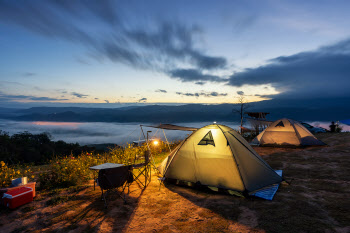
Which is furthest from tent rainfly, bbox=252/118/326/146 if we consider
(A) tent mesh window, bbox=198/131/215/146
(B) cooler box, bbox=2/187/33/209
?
(B) cooler box, bbox=2/187/33/209

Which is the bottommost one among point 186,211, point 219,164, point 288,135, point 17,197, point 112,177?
point 186,211

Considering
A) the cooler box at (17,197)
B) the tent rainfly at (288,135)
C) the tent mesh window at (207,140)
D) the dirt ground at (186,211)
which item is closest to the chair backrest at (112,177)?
the dirt ground at (186,211)

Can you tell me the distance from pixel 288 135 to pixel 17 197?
14.9 meters

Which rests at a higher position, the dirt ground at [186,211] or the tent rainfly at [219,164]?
the tent rainfly at [219,164]

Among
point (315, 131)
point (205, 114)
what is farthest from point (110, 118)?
point (315, 131)

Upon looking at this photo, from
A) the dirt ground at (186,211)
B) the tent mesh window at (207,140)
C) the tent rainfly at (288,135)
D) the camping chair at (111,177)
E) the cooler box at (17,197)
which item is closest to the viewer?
the dirt ground at (186,211)

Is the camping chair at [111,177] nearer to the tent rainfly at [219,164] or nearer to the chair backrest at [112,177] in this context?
the chair backrest at [112,177]

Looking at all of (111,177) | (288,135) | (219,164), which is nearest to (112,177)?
(111,177)

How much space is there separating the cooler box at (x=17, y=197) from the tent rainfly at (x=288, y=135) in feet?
45.5

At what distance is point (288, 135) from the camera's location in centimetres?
1327

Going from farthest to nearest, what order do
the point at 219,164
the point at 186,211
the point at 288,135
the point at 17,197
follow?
the point at 288,135, the point at 219,164, the point at 17,197, the point at 186,211

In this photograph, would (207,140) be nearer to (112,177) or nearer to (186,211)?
(186,211)

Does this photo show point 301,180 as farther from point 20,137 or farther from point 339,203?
point 20,137

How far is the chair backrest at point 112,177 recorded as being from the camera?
5.09 m
